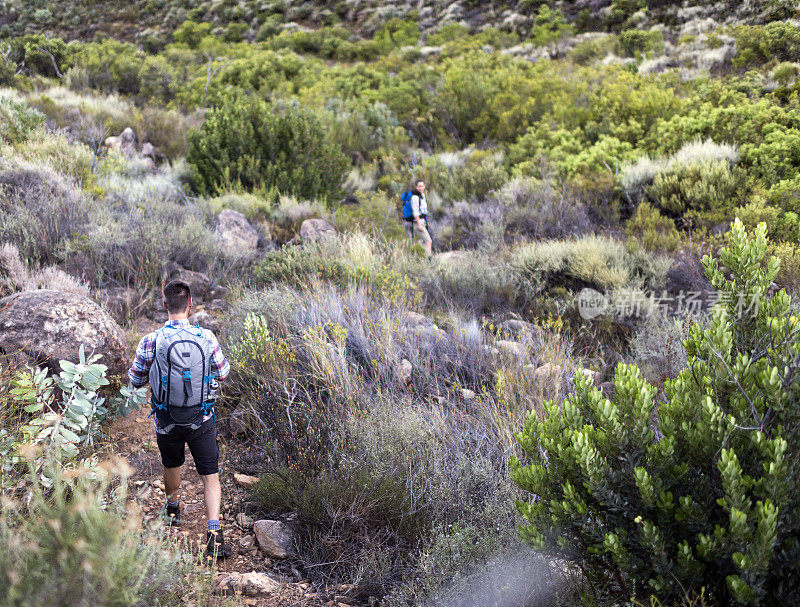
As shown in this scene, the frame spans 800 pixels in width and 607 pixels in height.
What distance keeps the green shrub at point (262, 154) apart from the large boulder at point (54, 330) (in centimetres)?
575

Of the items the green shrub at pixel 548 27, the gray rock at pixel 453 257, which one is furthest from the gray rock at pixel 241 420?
the green shrub at pixel 548 27

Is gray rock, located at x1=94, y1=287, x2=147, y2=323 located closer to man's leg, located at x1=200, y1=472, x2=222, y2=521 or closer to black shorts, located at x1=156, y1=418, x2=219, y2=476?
black shorts, located at x1=156, y1=418, x2=219, y2=476

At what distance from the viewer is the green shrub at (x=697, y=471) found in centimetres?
184

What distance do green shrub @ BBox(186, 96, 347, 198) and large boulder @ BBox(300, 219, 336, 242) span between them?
200 centimetres

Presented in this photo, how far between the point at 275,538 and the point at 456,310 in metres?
3.36

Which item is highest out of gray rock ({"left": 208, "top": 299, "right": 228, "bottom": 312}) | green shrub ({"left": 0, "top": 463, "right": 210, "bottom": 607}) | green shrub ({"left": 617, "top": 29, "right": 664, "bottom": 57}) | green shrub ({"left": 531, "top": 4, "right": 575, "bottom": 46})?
green shrub ({"left": 531, "top": 4, "right": 575, "bottom": 46})

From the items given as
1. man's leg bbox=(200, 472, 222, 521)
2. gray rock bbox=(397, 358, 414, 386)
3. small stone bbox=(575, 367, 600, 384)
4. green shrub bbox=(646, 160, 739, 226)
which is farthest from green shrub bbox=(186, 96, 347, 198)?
man's leg bbox=(200, 472, 222, 521)

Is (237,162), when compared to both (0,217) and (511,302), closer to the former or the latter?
(0,217)

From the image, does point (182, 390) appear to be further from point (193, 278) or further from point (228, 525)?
point (193, 278)

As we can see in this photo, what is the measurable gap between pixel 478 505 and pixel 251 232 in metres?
5.87

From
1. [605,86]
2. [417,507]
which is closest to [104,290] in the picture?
[417,507]

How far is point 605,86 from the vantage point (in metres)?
11.9

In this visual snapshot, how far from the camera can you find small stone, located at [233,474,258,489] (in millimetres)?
3699

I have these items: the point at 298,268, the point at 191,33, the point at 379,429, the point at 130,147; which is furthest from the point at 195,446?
the point at 191,33
